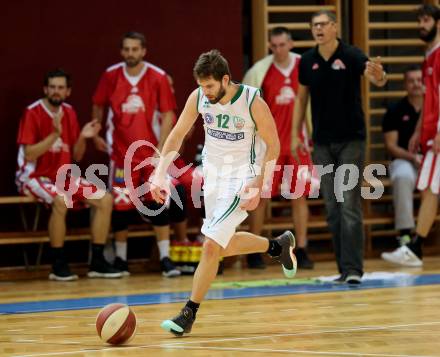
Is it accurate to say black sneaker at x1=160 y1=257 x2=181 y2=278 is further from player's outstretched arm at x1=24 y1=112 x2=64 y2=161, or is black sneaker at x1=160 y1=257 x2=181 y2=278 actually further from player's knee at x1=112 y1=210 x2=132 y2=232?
player's outstretched arm at x1=24 y1=112 x2=64 y2=161

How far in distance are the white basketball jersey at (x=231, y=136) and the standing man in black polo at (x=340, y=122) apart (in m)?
2.00

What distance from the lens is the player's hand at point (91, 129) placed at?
339 inches

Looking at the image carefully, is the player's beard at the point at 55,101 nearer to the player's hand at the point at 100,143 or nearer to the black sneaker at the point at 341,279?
the player's hand at the point at 100,143

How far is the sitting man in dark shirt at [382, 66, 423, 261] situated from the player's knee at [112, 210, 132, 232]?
269 cm

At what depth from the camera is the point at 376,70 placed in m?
7.23

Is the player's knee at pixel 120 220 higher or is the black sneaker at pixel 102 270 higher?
the player's knee at pixel 120 220

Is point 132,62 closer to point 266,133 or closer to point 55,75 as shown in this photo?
point 55,75

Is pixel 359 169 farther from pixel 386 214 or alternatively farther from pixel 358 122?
pixel 386 214

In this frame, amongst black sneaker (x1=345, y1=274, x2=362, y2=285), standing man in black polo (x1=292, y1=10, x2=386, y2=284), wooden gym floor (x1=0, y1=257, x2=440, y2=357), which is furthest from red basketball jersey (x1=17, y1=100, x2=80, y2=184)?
black sneaker (x1=345, y1=274, x2=362, y2=285)

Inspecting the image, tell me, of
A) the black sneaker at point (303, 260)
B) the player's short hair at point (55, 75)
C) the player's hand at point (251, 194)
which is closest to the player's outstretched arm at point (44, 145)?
the player's short hair at point (55, 75)

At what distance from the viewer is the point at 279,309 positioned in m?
6.37

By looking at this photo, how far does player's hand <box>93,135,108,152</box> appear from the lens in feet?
29.1

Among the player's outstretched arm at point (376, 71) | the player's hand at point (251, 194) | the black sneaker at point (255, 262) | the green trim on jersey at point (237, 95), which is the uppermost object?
the player's outstretched arm at point (376, 71)

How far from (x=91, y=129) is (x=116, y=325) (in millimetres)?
3868
